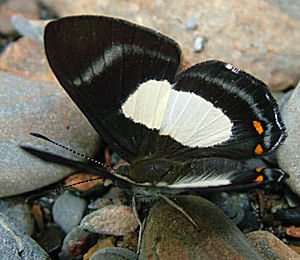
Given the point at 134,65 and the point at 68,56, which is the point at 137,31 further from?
the point at 68,56

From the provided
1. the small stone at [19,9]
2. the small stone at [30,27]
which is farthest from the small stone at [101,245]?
the small stone at [19,9]

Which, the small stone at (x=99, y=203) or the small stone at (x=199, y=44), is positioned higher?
the small stone at (x=199, y=44)

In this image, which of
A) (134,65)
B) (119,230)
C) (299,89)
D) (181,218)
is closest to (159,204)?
(181,218)

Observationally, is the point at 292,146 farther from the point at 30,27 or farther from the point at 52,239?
the point at 30,27

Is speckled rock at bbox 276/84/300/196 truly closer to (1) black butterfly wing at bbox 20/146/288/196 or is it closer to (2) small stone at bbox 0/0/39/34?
(1) black butterfly wing at bbox 20/146/288/196

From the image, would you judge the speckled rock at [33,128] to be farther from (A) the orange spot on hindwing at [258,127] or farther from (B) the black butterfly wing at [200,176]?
(A) the orange spot on hindwing at [258,127]

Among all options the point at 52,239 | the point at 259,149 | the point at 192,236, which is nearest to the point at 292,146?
the point at 259,149

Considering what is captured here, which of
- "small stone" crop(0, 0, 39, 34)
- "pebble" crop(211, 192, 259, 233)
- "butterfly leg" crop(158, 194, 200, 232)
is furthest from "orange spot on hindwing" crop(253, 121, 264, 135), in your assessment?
"small stone" crop(0, 0, 39, 34)
